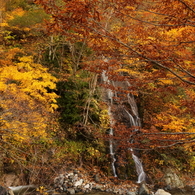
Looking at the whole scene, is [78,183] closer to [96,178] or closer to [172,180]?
[96,178]

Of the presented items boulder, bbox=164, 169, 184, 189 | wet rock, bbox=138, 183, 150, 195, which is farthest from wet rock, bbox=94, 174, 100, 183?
boulder, bbox=164, 169, 184, 189

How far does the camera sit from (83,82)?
11.8 meters

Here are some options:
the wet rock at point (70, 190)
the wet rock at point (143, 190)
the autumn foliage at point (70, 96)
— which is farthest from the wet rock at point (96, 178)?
the wet rock at point (143, 190)

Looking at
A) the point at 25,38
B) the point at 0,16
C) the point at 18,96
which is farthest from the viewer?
the point at 25,38

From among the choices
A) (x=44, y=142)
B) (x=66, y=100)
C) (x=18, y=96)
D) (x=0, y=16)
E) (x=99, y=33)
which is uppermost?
(x=99, y=33)

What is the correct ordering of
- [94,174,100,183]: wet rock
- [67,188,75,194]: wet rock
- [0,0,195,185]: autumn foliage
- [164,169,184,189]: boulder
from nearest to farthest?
[0,0,195,185]: autumn foliage, [67,188,75,194]: wet rock, [94,174,100,183]: wet rock, [164,169,184,189]: boulder

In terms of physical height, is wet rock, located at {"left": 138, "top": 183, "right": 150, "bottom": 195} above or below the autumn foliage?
below

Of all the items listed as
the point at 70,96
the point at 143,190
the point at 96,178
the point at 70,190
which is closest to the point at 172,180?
the point at 143,190

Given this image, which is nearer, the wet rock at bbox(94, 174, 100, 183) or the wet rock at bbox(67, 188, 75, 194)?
the wet rock at bbox(67, 188, 75, 194)

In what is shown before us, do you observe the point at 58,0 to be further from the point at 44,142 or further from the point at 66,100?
the point at 44,142

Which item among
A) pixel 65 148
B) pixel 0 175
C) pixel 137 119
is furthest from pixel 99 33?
pixel 137 119

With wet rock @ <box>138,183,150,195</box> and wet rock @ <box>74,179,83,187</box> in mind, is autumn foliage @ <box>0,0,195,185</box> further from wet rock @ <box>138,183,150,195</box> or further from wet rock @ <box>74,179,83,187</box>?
wet rock @ <box>138,183,150,195</box>

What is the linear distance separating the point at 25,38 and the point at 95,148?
9619 millimetres

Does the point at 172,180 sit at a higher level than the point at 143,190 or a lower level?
lower
